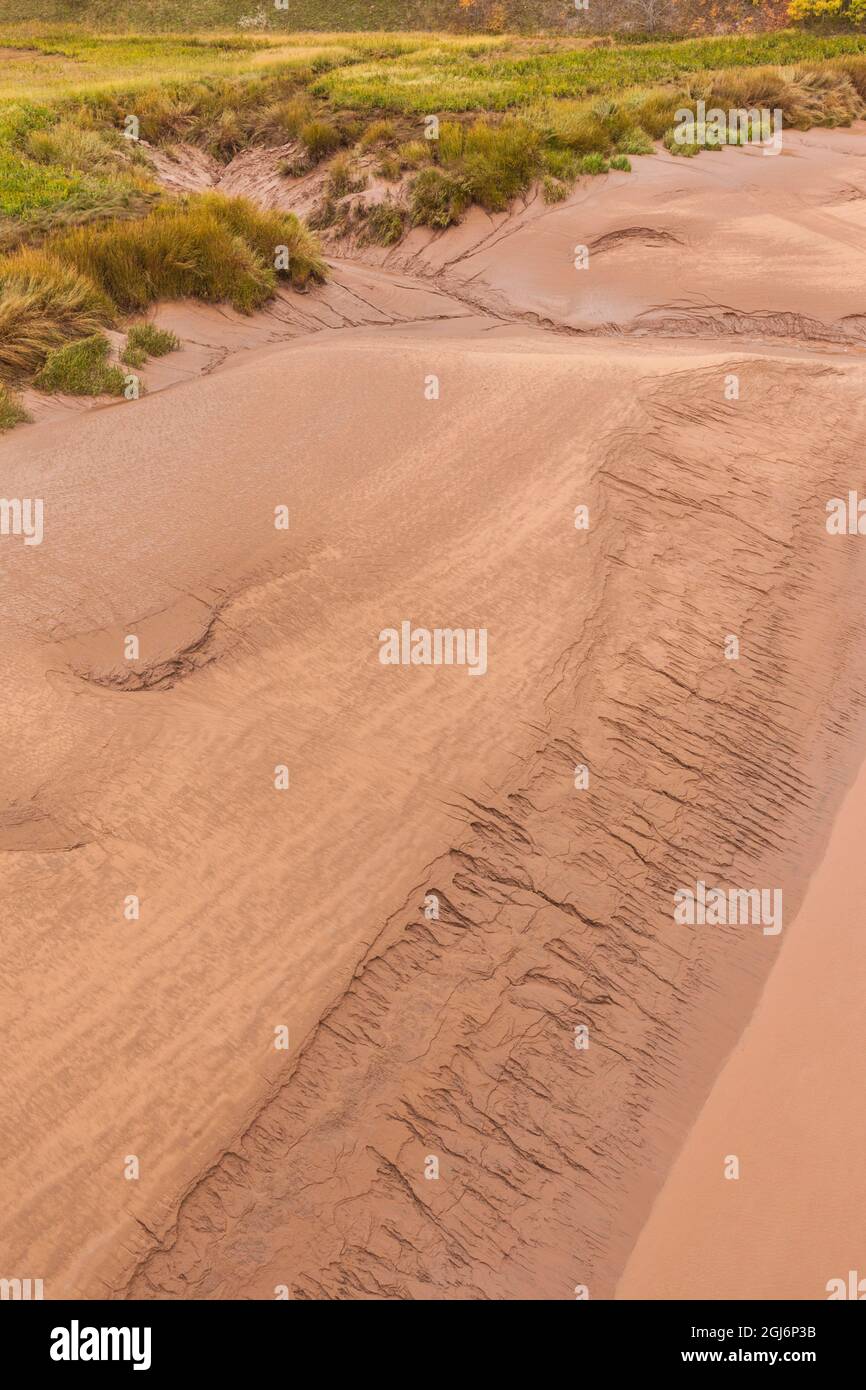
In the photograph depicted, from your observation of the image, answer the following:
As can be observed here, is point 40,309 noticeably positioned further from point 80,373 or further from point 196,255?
point 196,255

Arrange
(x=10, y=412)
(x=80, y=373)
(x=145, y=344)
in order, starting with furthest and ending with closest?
(x=145, y=344) < (x=80, y=373) < (x=10, y=412)

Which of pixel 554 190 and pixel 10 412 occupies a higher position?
pixel 554 190

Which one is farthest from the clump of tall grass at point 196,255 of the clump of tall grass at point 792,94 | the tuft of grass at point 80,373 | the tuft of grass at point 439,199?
the clump of tall grass at point 792,94

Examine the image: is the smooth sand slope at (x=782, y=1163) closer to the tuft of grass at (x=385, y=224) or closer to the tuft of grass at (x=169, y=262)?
the tuft of grass at (x=169, y=262)

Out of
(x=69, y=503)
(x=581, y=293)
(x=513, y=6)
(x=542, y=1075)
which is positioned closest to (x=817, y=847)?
(x=542, y=1075)

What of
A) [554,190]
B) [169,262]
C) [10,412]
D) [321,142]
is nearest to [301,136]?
[321,142]

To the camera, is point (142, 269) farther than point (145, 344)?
Yes

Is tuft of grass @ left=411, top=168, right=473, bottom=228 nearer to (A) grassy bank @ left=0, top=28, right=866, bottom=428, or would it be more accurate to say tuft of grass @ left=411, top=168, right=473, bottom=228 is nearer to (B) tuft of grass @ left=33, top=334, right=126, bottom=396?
(A) grassy bank @ left=0, top=28, right=866, bottom=428

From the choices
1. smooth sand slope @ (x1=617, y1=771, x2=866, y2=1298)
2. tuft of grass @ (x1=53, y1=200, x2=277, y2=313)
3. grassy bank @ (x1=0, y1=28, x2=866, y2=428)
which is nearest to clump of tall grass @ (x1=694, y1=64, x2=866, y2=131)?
grassy bank @ (x1=0, y1=28, x2=866, y2=428)
